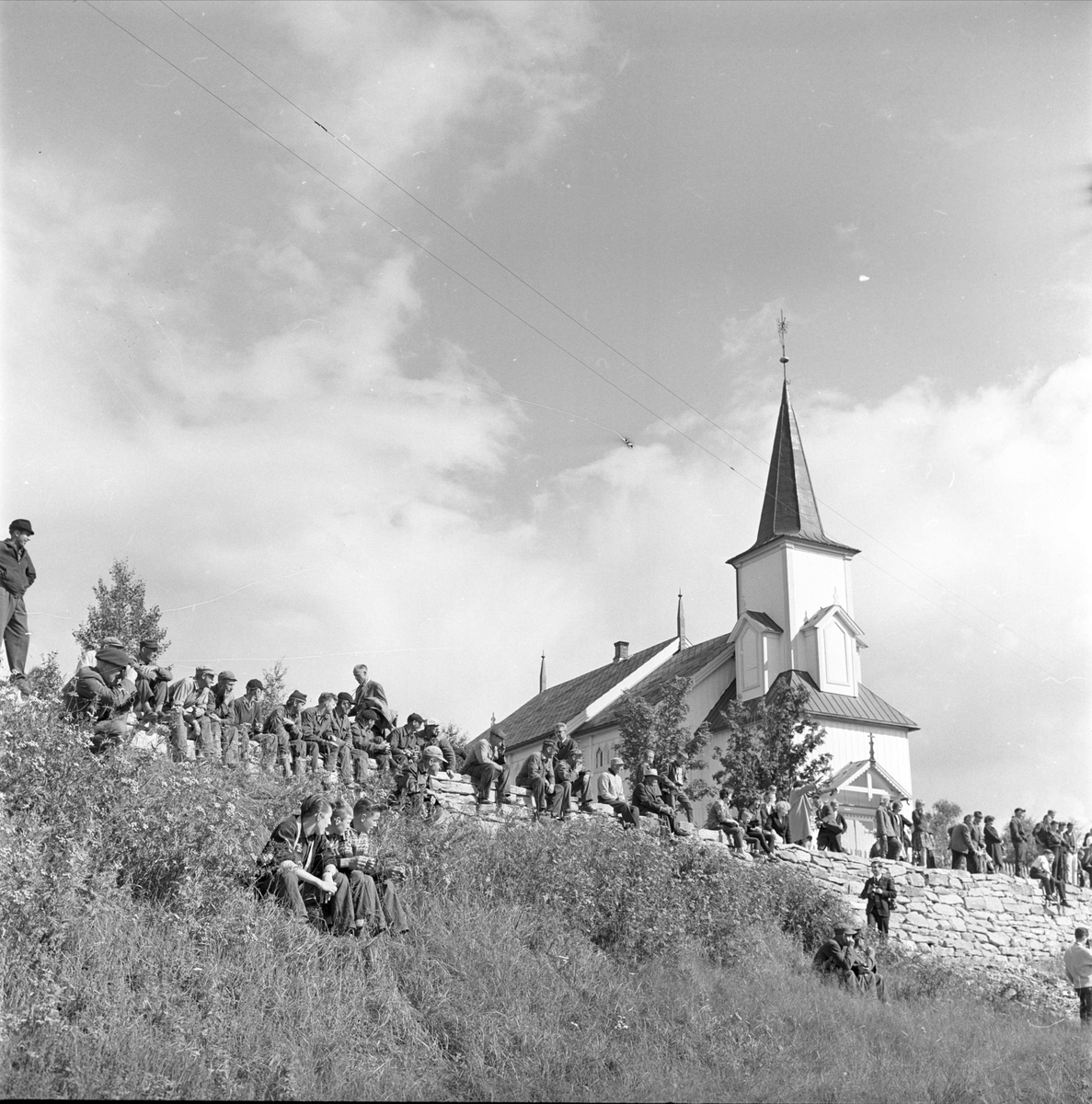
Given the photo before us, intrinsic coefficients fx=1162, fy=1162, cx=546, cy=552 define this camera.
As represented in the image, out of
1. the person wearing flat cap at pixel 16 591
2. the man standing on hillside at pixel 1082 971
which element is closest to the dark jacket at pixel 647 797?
the man standing on hillside at pixel 1082 971

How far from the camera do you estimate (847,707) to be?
4194 cm

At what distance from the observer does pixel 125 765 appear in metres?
10.4

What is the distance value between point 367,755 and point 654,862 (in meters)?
4.12

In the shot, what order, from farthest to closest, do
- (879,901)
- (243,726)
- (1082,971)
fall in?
(879,901), (1082,971), (243,726)

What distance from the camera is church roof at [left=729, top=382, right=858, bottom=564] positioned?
47.2 m

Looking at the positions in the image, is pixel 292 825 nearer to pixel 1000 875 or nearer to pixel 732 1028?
pixel 732 1028

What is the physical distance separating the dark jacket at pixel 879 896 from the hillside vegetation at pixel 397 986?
3179 millimetres

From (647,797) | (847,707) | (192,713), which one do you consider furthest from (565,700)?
(192,713)

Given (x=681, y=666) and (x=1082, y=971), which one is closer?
(x=1082, y=971)

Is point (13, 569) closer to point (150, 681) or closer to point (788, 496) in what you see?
point (150, 681)

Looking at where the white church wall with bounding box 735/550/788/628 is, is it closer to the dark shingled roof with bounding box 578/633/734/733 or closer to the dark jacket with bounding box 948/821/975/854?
the dark shingled roof with bounding box 578/633/734/733

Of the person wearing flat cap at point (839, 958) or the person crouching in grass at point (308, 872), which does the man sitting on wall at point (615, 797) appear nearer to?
the person wearing flat cap at point (839, 958)

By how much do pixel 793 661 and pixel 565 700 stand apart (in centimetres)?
1558

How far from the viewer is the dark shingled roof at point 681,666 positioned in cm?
4681
